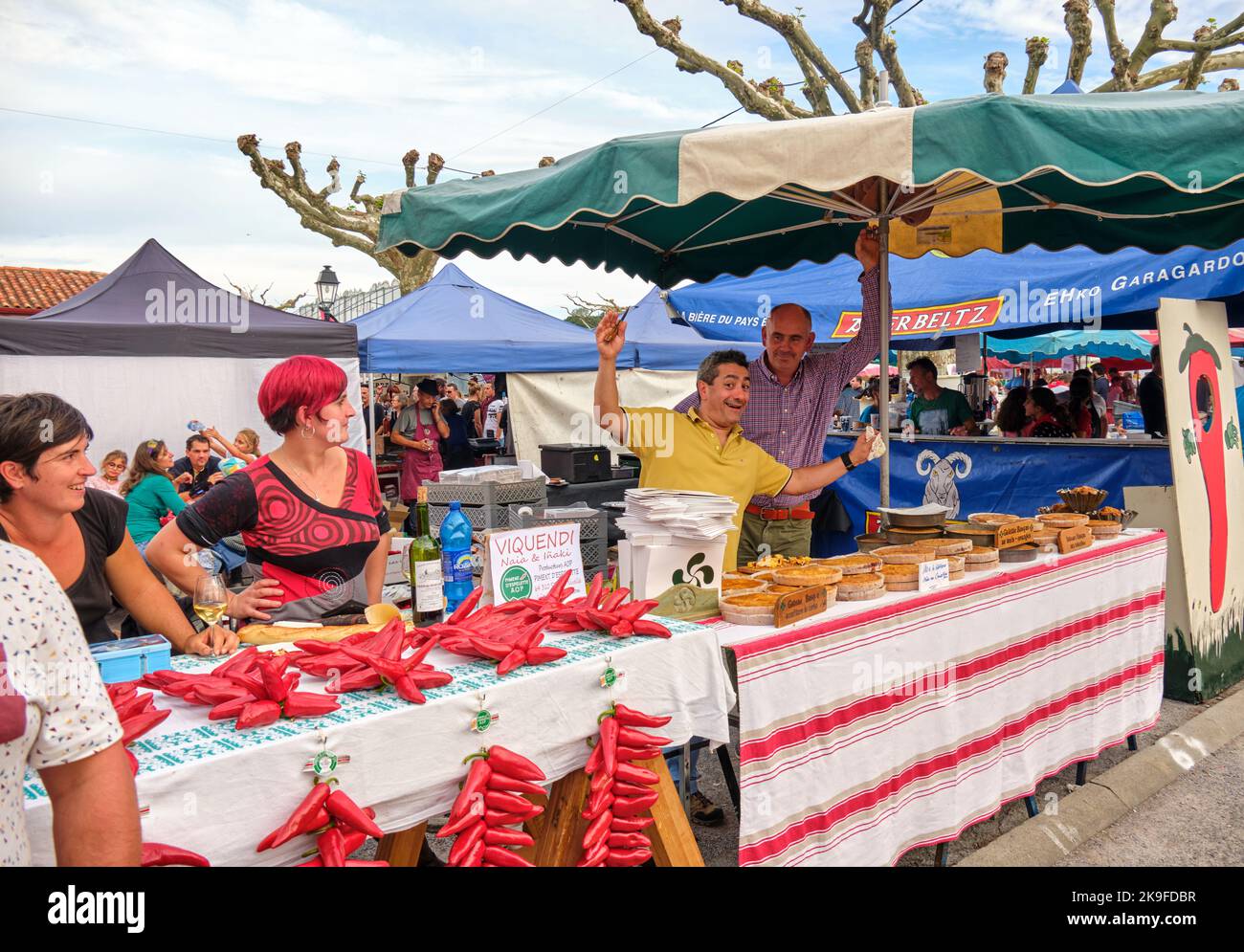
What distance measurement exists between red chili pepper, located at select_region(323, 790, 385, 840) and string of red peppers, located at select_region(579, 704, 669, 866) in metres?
0.61

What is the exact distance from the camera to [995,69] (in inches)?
590

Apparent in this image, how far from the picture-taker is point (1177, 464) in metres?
5.32

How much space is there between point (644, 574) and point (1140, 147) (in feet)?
7.15

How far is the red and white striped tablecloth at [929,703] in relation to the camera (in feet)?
9.16

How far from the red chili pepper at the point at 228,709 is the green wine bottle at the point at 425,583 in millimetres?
750

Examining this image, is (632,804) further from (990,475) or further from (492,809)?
(990,475)

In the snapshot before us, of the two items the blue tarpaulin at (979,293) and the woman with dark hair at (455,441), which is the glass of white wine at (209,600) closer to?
the blue tarpaulin at (979,293)

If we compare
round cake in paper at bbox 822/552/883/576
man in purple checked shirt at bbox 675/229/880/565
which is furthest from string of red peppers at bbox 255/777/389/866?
man in purple checked shirt at bbox 675/229/880/565

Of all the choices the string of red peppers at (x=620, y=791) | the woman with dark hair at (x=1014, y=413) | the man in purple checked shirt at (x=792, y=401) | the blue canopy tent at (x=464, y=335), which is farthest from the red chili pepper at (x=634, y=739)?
the blue canopy tent at (x=464, y=335)

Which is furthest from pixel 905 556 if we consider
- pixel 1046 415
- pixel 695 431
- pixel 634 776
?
pixel 1046 415

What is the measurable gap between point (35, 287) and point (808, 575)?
4327cm

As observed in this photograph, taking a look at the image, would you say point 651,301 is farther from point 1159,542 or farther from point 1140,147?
point 1140,147

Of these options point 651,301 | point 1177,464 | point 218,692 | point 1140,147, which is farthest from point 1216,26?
point 218,692
